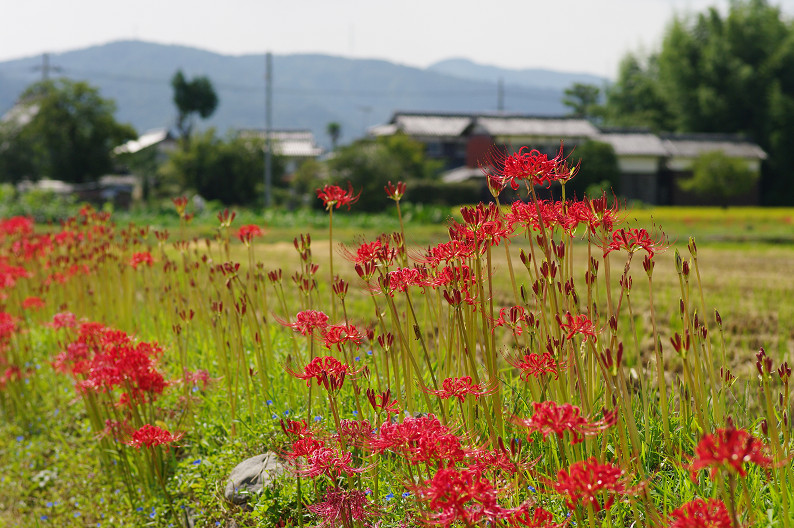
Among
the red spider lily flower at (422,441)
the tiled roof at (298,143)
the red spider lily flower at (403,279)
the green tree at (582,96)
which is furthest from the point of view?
the tiled roof at (298,143)

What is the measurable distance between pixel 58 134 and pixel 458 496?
3438 cm

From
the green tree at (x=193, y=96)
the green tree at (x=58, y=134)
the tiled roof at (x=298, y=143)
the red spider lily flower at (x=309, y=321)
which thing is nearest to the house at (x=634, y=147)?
the green tree at (x=58, y=134)

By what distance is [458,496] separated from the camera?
138 cm

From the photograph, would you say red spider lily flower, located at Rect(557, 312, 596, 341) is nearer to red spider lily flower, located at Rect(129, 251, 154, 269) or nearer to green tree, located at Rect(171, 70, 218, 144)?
red spider lily flower, located at Rect(129, 251, 154, 269)

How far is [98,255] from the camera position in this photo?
533cm

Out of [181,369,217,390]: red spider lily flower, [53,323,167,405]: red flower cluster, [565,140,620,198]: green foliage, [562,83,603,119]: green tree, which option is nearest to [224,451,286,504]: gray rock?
[53,323,167,405]: red flower cluster

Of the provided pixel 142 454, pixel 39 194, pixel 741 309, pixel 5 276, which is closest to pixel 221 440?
pixel 142 454

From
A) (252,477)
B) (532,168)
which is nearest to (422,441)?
(532,168)

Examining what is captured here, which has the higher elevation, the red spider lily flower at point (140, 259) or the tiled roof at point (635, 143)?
the tiled roof at point (635, 143)

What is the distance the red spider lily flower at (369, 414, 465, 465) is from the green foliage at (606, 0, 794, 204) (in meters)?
44.4

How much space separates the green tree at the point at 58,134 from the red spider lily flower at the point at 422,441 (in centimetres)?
3354

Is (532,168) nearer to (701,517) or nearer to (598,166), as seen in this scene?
(701,517)

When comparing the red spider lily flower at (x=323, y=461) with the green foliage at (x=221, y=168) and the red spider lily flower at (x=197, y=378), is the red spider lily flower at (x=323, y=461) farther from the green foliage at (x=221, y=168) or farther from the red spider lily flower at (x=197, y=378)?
the green foliage at (x=221, y=168)

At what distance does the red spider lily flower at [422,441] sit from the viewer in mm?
1555
